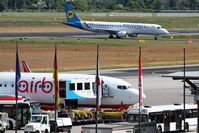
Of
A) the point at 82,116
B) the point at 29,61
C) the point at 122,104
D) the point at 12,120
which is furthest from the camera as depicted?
the point at 29,61

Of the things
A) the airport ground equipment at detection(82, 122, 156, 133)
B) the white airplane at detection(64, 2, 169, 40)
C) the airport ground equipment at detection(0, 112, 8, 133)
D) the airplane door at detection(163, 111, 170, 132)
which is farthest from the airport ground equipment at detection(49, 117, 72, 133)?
the white airplane at detection(64, 2, 169, 40)

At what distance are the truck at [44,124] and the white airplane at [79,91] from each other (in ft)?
32.3

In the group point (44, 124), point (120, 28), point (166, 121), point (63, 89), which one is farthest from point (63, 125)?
point (120, 28)

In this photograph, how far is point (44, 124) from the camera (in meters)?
60.1

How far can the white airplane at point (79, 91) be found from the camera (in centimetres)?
7181

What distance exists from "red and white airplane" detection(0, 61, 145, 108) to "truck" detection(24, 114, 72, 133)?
984cm

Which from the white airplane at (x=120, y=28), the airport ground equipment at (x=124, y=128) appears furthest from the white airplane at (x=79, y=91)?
the white airplane at (x=120, y=28)

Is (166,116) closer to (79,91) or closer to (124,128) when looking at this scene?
(124,128)

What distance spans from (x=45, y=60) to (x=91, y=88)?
4719cm

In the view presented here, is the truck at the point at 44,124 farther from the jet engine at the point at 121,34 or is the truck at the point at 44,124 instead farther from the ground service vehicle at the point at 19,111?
the jet engine at the point at 121,34

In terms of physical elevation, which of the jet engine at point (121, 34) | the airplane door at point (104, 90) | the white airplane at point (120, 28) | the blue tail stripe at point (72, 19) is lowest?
the jet engine at point (121, 34)

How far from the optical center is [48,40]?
6127 inches

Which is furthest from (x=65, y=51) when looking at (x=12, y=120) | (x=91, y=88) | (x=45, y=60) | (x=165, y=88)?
(x=12, y=120)

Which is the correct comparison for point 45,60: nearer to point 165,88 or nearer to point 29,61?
point 29,61
